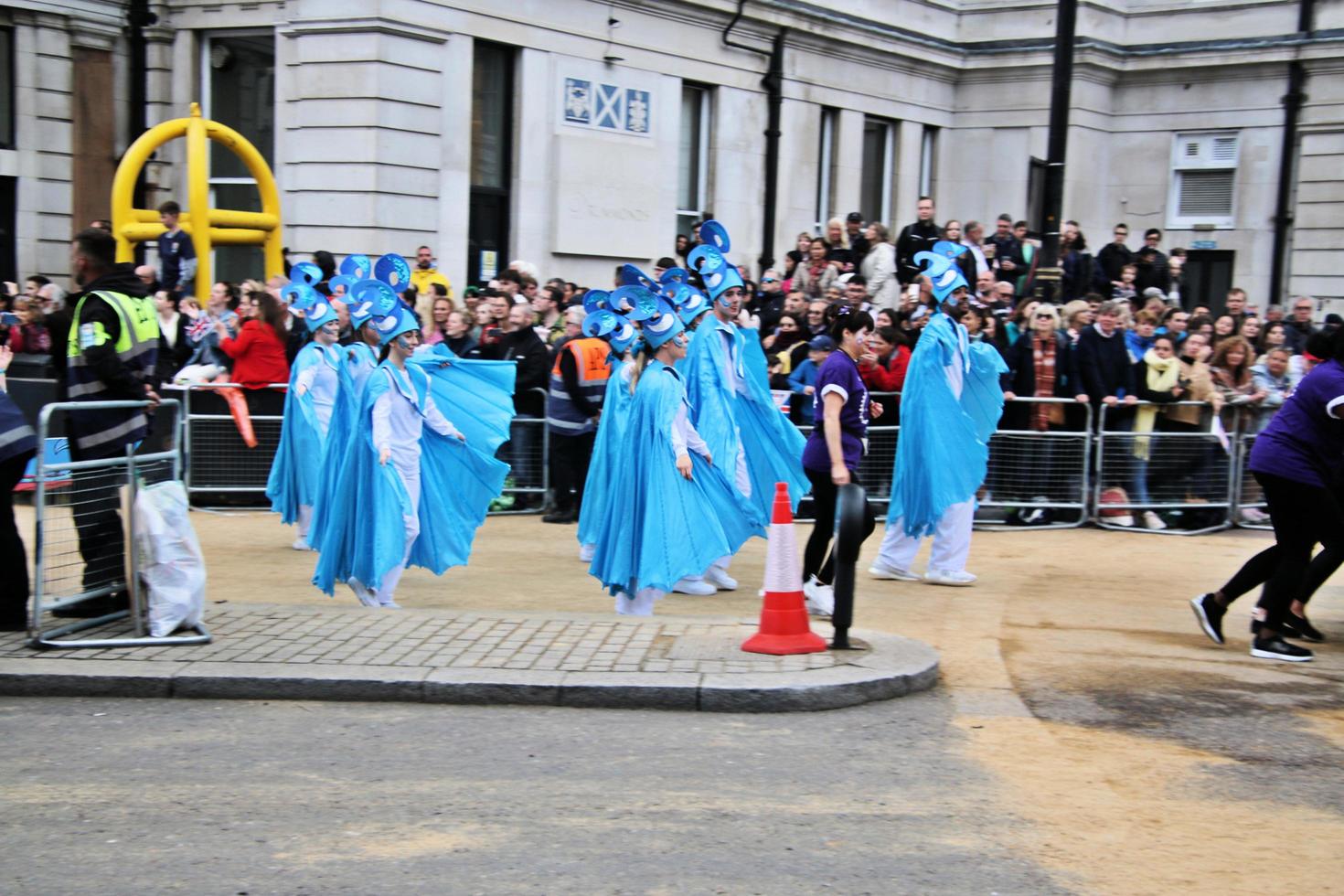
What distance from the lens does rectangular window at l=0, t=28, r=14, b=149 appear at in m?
18.6

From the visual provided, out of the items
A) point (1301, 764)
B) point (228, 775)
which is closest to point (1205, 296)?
point (1301, 764)

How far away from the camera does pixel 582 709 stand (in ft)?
21.7

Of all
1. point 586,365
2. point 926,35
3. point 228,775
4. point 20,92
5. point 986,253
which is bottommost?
point 228,775

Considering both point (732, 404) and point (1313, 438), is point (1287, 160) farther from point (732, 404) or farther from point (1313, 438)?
point (1313, 438)

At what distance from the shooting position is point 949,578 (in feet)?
34.1

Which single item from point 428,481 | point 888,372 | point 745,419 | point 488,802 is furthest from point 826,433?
point 888,372

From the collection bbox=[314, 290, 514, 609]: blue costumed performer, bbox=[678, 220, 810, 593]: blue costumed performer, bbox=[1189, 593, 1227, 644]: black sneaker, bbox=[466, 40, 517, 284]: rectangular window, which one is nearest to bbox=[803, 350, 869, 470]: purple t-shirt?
bbox=[678, 220, 810, 593]: blue costumed performer

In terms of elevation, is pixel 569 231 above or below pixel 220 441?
above

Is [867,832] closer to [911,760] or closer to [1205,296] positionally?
[911,760]

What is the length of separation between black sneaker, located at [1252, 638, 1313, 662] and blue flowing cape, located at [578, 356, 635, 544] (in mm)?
3622

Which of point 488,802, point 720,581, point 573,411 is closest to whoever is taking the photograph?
point 488,802

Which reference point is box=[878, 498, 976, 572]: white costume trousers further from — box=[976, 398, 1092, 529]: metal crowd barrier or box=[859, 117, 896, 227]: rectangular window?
box=[859, 117, 896, 227]: rectangular window

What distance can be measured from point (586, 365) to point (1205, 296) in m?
17.9

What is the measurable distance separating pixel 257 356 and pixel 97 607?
5535mm
